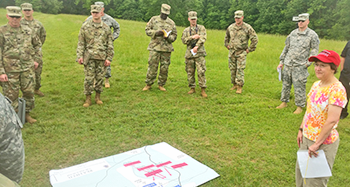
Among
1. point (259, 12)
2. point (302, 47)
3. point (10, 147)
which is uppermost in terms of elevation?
point (259, 12)

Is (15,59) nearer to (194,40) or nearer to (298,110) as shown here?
(194,40)

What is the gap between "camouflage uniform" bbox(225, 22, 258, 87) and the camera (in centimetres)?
672

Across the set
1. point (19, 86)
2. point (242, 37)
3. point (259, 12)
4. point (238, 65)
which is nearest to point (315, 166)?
point (19, 86)

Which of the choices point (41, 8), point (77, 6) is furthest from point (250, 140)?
point (77, 6)

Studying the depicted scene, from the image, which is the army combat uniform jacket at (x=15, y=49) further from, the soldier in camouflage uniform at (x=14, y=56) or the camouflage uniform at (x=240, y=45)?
the camouflage uniform at (x=240, y=45)

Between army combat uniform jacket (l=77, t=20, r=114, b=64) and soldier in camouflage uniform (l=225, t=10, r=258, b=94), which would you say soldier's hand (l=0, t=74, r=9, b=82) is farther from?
soldier in camouflage uniform (l=225, t=10, r=258, b=94)

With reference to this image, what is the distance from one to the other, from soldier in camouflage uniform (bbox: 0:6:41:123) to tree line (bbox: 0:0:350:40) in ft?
116

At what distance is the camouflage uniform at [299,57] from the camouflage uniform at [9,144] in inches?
→ 199

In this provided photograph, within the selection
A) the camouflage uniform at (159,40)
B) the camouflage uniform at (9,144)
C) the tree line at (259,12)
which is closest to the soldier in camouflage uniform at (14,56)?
the camouflage uniform at (159,40)

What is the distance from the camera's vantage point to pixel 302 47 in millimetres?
5324

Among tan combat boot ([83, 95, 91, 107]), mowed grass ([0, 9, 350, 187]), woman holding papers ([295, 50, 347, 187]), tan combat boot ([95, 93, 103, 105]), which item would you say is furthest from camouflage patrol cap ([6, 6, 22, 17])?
woman holding papers ([295, 50, 347, 187])

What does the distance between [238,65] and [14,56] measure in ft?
16.0

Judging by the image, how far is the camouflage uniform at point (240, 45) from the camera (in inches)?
265

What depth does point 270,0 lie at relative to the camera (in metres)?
41.6
